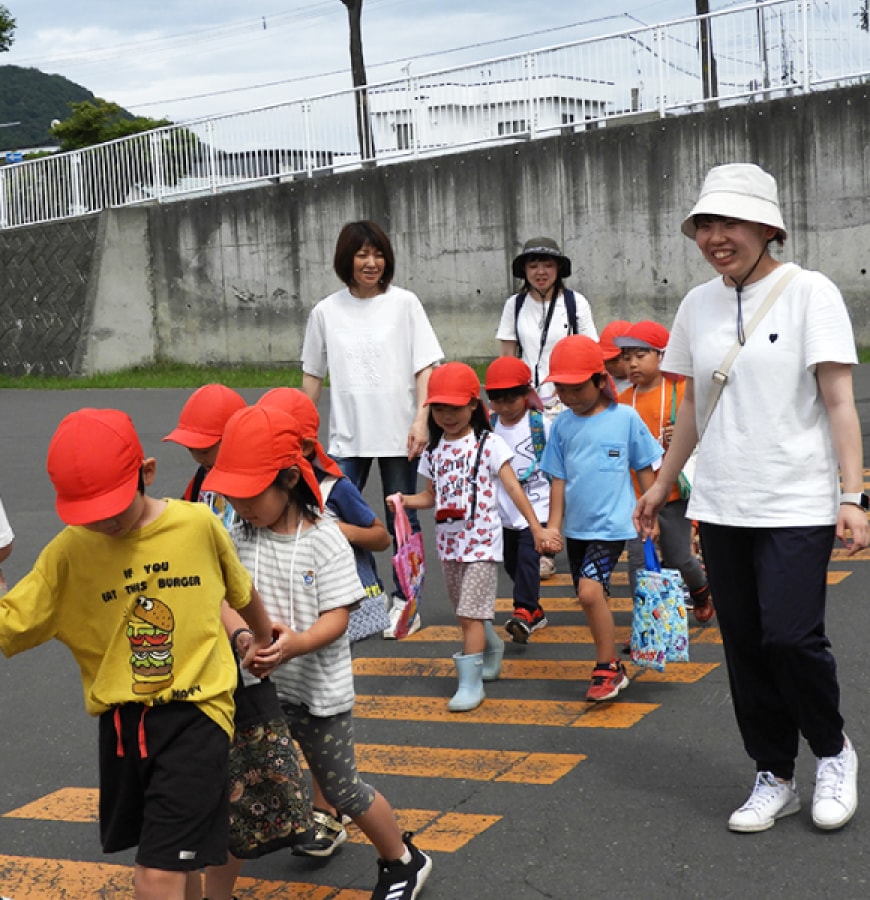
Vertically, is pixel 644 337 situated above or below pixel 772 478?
above

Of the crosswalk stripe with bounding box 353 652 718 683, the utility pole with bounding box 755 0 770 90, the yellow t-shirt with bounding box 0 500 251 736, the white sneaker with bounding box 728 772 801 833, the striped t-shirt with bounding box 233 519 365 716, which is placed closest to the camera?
the yellow t-shirt with bounding box 0 500 251 736

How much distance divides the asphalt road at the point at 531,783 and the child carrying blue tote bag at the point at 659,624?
21 centimetres

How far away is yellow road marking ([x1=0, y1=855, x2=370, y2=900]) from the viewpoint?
4203 millimetres

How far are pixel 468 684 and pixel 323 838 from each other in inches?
63.2

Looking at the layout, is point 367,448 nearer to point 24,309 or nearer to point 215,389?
point 215,389

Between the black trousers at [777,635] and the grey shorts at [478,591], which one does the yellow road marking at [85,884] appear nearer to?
the black trousers at [777,635]

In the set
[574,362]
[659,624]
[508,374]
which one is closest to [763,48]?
[508,374]

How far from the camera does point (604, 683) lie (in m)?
5.82

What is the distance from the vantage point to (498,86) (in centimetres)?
2055

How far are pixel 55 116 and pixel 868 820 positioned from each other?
14732 centimetres

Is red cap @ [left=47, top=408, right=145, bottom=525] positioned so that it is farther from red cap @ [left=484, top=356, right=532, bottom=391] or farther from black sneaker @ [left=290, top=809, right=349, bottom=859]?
red cap @ [left=484, top=356, right=532, bottom=391]

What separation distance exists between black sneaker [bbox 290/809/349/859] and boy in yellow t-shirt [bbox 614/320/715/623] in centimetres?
274

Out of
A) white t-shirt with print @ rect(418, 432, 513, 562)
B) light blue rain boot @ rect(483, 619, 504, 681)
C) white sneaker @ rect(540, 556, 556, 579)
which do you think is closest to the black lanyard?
white sneaker @ rect(540, 556, 556, 579)

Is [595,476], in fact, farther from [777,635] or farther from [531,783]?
[777,635]
